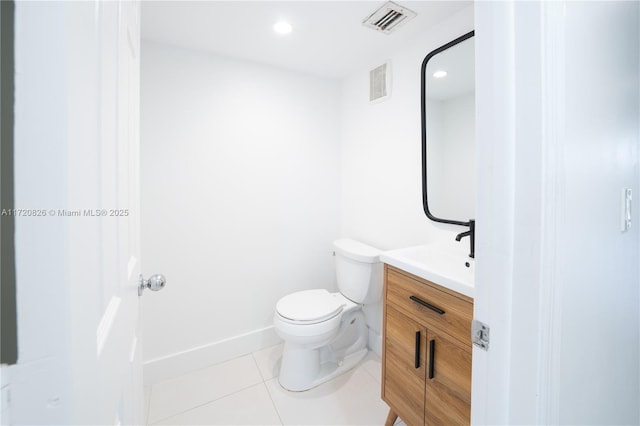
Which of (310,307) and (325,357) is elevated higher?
(310,307)

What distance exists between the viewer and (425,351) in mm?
1175

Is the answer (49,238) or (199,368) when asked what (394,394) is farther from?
(49,238)

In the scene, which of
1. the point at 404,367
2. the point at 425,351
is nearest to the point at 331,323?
the point at 404,367

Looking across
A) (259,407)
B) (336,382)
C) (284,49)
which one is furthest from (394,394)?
(284,49)

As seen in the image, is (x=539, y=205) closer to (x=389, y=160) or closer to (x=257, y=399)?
(x=389, y=160)

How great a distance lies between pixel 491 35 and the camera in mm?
559

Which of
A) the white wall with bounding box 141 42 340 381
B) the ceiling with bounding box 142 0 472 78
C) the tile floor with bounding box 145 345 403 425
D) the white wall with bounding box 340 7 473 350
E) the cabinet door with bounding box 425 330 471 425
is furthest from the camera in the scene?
the white wall with bounding box 141 42 340 381

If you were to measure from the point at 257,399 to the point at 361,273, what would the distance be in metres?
0.96

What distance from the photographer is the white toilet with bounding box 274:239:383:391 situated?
165 centimetres

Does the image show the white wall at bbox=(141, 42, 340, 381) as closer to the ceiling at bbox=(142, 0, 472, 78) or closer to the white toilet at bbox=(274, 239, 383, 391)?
the ceiling at bbox=(142, 0, 472, 78)

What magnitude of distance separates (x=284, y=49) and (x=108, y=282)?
70.0 inches

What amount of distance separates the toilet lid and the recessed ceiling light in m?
1.62

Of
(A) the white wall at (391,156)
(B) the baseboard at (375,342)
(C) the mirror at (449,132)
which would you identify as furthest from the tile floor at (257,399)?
(C) the mirror at (449,132)

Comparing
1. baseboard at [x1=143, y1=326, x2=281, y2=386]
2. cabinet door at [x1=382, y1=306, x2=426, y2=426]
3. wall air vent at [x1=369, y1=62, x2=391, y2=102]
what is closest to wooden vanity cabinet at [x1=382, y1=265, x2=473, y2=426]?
cabinet door at [x1=382, y1=306, x2=426, y2=426]
